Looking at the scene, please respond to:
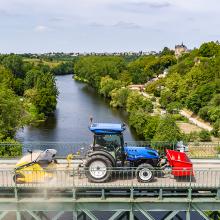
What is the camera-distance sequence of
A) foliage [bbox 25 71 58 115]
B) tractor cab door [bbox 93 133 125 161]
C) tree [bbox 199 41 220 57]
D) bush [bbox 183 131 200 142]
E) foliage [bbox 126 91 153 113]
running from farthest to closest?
tree [bbox 199 41 220 57] → foliage [bbox 25 71 58 115] → foliage [bbox 126 91 153 113] → bush [bbox 183 131 200 142] → tractor cab door [bbox 93 133 125 161]

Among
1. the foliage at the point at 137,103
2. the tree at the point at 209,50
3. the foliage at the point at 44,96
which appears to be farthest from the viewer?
the tree at the point at 209,50

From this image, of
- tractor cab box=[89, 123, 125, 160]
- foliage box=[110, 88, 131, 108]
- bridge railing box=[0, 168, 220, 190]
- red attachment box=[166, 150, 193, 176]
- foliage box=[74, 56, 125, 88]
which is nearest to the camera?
bridge railing box=[0, 168, 220, 190]

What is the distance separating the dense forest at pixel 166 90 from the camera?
160 feet

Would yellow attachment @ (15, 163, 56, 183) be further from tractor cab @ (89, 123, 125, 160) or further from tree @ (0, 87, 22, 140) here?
tree @ (0, 87, 22, 140)

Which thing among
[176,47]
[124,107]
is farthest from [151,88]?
[176,47]

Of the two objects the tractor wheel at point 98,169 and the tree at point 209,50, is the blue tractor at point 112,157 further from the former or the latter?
the tree at point 209,50

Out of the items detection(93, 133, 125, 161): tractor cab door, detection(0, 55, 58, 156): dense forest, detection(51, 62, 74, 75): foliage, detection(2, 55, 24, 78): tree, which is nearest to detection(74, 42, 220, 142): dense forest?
detection(0, 55, 58, 156): dense forest

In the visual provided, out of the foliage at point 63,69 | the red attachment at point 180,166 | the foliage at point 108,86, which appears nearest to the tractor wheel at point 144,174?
the red attachment at point 180,166

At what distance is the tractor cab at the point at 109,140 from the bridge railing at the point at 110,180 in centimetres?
80

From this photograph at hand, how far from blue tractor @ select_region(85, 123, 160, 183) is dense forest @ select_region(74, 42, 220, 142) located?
24531 millimetres

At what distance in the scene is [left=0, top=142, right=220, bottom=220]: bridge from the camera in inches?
568

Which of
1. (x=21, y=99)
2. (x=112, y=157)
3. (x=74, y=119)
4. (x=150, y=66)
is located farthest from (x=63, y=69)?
(x=112, y=157)

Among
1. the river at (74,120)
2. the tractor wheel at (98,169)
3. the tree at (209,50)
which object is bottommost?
the river at (74,120)

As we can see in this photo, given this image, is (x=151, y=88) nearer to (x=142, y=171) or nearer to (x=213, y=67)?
(x=213, y=67)
